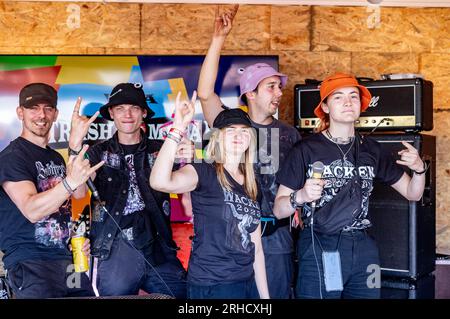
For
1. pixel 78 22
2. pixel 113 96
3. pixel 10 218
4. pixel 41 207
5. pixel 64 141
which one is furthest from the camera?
pixel 78 22

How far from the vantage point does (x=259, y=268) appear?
9.62 ft

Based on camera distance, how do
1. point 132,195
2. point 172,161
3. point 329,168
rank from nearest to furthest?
point 172,161 → point 329,168 → point 132,195

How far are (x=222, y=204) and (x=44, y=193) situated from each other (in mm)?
882

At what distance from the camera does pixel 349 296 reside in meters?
3.03

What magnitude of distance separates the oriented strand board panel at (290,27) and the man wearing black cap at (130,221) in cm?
156

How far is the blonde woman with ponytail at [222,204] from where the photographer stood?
2.76 metres

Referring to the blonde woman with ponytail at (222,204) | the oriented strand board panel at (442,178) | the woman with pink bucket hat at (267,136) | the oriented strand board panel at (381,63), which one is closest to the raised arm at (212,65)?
the woman with pink bucket hat at (267,136)

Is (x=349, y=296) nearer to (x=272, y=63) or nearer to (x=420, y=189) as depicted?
(x=420, y=189)

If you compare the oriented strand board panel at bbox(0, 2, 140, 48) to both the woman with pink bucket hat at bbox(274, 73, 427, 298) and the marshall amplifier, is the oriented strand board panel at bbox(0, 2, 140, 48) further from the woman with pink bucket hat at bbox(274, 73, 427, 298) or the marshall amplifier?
the woman with pink bucket hat at bbox(274, 73, 427, 298)

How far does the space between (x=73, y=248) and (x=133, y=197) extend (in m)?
0.41

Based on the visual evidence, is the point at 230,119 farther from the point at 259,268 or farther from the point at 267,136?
the point at 259,268

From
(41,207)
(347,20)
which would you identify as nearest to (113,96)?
(41,207)

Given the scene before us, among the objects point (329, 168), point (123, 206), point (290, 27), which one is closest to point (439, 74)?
point (290, 27)

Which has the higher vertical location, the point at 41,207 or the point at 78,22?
the point at 78,22
